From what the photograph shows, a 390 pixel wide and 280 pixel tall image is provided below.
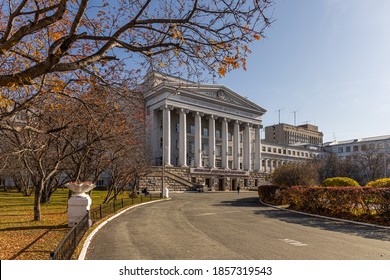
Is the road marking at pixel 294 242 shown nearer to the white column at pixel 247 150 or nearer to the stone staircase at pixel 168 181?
the stone staircase at pixel 168 181

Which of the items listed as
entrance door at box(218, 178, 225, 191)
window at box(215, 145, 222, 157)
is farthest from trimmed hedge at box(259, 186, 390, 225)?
window at box(215, 145, 222, 157)

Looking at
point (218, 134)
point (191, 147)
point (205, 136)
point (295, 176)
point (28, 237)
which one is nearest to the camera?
point (28, 237)

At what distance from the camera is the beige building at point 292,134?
5827 inches

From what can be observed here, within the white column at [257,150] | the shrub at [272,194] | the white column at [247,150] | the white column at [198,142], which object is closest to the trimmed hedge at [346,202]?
the shrub at [272,194]

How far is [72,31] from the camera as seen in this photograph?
7496mm

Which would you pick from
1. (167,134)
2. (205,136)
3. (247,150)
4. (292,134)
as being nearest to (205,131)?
(205,136)

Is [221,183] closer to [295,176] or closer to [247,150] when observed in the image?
[247,150]

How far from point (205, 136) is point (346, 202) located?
196ft

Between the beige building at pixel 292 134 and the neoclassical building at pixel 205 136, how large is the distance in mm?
63614

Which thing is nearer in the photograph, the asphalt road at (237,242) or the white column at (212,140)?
the asphalt road at (237,242)

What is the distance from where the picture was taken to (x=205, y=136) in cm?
7888

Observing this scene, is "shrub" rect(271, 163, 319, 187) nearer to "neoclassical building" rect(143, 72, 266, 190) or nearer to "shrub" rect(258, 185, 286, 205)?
"shrub" rect(258, 185, 286, 205)

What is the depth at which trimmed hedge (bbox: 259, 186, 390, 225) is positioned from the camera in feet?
57.3

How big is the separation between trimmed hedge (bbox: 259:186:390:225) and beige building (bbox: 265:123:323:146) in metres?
122
